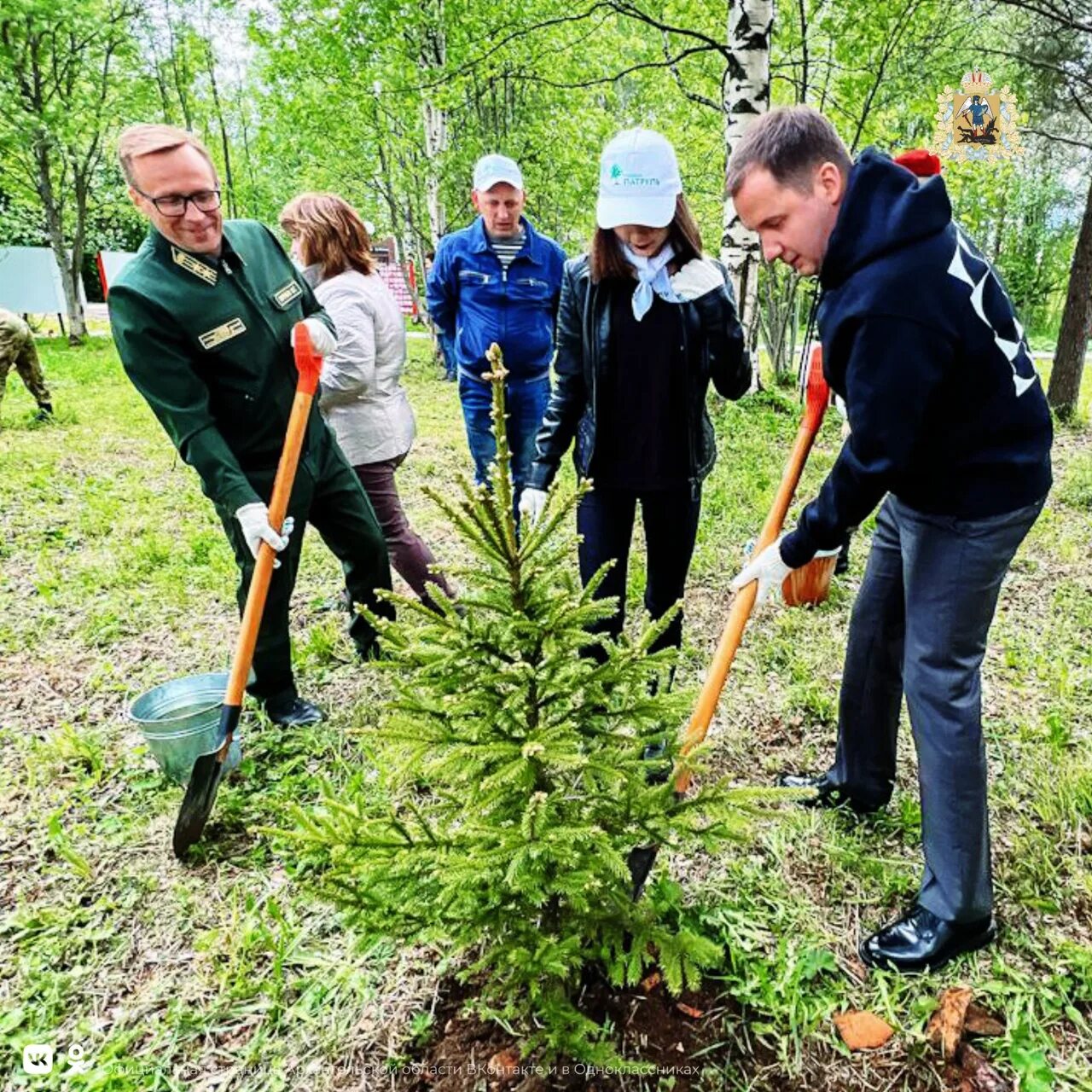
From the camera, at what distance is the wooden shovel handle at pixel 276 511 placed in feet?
8.30

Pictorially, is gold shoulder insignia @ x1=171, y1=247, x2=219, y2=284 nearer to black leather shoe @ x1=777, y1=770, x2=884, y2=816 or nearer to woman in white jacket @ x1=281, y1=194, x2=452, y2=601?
woman in white jacket @ x1=281, y1=194, x2=452, y2=601

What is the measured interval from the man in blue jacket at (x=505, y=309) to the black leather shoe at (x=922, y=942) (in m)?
2.82

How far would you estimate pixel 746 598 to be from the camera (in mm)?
2088

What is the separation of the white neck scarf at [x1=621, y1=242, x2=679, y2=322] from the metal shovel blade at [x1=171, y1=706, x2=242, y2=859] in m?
2.01

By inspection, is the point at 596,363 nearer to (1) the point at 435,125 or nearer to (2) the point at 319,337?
(2) the point at 319,337

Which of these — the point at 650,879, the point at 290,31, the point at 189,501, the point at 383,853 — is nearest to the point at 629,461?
the point at 650,879

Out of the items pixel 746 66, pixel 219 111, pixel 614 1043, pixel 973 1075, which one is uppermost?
pixel 219 111

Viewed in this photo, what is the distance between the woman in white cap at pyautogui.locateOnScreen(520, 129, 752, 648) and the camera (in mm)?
2244

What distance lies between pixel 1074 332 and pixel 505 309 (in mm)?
6882

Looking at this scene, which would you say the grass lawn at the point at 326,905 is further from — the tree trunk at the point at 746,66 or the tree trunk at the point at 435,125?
the tree trunk at the point at 435,125

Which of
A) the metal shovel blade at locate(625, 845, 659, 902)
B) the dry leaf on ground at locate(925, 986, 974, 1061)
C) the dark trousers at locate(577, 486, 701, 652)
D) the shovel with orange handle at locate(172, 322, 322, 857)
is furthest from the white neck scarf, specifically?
the dry leaf on ground at locate(925, 986, 974, 1061)

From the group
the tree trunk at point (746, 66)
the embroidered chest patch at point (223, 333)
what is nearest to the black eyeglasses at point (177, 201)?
the embroidered chest patch at point (223, 333)

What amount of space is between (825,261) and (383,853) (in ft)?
5.10

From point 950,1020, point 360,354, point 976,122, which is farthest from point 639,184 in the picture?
point 976,122
